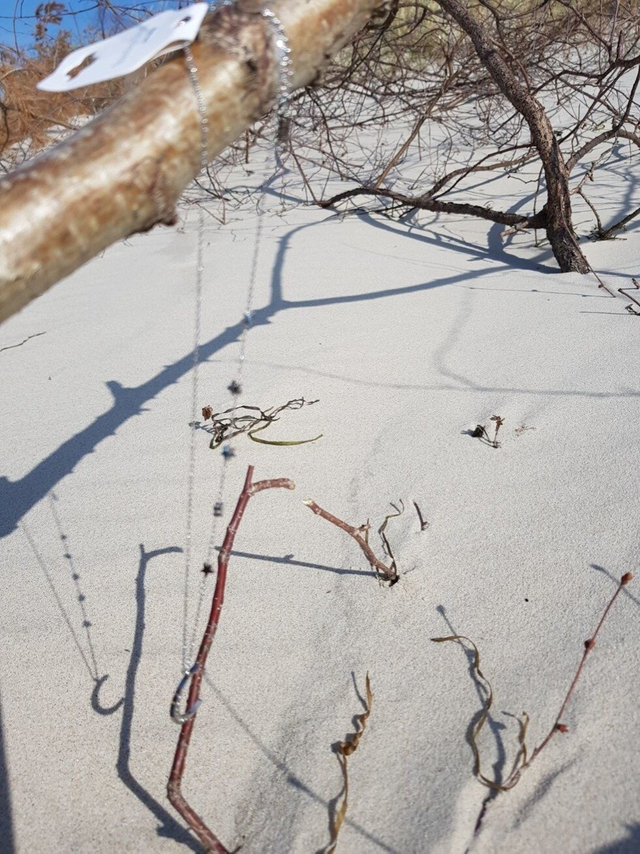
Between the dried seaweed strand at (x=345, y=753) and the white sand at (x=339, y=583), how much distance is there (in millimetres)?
17

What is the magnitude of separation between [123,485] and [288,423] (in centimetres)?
51

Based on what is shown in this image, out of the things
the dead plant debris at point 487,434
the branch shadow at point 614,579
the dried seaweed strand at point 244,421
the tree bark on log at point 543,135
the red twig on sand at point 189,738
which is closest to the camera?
the red twig on sand at point 189,738

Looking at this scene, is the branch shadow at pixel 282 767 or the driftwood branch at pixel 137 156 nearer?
the driftwood branch at pixel 137 156

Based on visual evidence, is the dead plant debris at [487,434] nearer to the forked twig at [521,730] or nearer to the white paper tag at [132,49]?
the forked twig at [521,730]

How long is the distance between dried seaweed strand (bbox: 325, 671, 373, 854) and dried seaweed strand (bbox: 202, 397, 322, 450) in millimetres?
871

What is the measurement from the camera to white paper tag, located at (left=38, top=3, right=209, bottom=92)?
800mm

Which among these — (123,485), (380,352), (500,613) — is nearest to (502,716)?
(500,613)

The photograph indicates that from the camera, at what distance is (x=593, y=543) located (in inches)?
59.2

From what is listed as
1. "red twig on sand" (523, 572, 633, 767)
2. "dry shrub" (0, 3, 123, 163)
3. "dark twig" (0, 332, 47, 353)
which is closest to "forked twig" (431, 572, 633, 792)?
"red twig on sand" (523, 572, 633, 767)

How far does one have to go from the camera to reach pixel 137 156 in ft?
2.61

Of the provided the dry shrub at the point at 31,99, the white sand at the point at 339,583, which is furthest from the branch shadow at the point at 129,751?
the dry shrub at the point at 31,99

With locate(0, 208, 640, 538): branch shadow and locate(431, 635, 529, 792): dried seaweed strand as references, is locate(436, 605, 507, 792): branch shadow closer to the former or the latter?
locate(431, 635, 529, 792): dried seaweed strand

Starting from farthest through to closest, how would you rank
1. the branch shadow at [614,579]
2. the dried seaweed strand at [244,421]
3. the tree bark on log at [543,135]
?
the tree bark on log at [543,135] → the dried seaweed strand at [244,421] → the branch shadow at [614,579]

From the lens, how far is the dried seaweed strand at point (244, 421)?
6.59 ft
